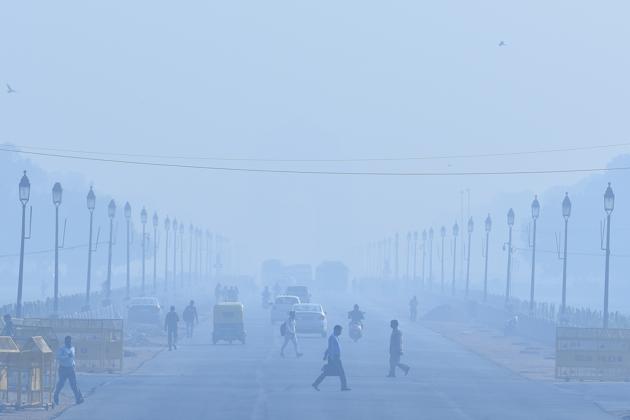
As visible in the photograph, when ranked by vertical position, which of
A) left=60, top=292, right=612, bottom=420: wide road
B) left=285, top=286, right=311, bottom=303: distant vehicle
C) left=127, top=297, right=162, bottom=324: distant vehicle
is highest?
left=285, top=286, right=311, bottom=303: distant vehicle

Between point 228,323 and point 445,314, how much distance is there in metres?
33.1

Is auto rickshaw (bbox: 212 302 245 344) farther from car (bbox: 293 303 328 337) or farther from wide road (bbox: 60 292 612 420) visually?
car (bbox: 293 303 328 337)

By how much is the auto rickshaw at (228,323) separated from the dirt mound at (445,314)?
3153 cm

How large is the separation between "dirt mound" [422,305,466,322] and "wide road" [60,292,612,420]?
33723 mm

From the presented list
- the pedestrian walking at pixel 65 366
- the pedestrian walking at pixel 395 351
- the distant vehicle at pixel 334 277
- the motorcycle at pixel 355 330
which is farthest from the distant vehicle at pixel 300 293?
the distant vehicle at pixel 334 277

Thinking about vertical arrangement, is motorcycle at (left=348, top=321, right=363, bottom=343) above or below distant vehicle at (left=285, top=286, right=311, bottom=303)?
below

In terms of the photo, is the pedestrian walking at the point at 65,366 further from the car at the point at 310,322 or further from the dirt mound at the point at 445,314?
the dirt mound at the point at 445,314

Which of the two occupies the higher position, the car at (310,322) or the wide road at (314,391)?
the car at (310,322)

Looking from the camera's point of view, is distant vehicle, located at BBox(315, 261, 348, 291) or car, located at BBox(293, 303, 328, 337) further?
distant vehicle, located at BBox(315, 261, 348, 291)

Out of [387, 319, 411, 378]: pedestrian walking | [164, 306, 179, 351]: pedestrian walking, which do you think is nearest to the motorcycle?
[164, 306, 179, 351]: pedestrian walking

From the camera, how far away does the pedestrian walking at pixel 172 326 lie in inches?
2109

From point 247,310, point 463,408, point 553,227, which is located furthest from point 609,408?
point 553,227

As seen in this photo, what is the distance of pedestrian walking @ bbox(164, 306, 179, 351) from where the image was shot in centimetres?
5356

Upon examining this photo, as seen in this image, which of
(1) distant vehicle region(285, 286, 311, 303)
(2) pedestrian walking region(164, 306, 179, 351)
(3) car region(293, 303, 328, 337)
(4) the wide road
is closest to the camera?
(4) the wide road
